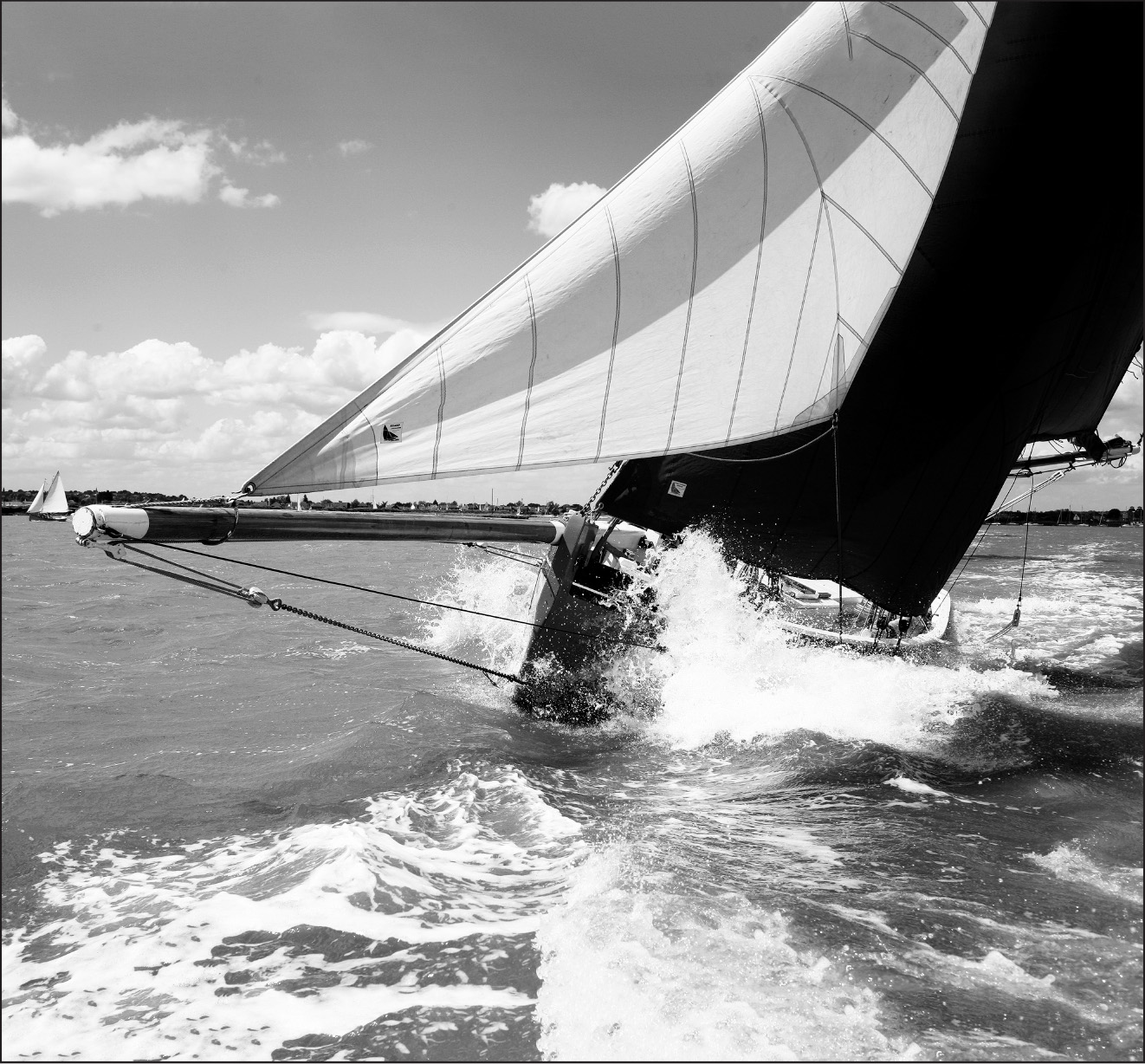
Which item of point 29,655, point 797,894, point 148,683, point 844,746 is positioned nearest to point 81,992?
point 797,894

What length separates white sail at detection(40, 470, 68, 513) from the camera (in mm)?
66500

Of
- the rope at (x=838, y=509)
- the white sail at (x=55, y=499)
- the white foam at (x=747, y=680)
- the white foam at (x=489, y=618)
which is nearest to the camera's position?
the rope at (x=838, y=509)

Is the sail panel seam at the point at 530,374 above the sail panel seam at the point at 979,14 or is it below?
below

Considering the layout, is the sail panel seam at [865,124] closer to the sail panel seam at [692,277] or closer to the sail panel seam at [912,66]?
the sail panel seam at [912,66]

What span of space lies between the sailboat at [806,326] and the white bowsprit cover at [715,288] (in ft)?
0.06

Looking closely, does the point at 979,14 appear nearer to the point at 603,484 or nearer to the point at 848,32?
the point at 848,32

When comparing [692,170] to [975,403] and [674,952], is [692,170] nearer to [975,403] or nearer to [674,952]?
[975,403]

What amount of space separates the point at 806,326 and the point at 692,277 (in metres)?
1.28

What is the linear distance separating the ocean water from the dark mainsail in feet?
3.28

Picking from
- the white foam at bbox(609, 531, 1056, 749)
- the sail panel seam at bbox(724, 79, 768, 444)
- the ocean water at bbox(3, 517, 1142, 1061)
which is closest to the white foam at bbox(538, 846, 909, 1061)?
the ocean water at bbox(3, 517, 1142, 1061)

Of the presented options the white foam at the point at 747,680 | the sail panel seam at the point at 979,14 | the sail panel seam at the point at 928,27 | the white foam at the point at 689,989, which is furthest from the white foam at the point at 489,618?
the sail panel seam at the point at 979,14

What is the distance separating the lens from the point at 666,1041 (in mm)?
2893

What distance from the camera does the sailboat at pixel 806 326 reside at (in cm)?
531

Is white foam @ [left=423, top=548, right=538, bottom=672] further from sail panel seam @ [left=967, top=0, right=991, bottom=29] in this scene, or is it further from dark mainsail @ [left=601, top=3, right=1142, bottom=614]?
sail panel seam @ [left=967, top=0, right=991, bottom=29]
